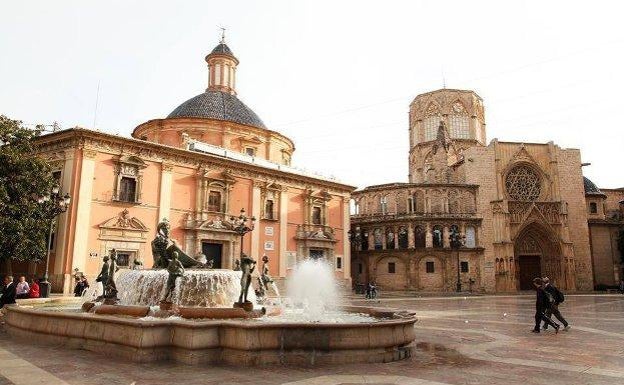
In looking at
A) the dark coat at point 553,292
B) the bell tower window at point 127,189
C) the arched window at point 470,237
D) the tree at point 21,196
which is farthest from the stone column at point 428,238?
the tree at point 21,196

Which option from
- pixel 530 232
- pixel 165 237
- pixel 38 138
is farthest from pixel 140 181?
pixel 530 232

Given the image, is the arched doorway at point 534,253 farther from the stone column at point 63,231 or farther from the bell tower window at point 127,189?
the stone column at point 63,231

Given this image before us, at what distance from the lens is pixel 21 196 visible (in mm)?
20297

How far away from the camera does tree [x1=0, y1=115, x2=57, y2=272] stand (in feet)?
63.4

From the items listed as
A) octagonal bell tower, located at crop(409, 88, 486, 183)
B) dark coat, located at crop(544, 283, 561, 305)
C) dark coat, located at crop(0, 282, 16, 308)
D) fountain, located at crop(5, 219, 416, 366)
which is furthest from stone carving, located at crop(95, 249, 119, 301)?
octagonal bell tower, located at crop(409, 88, 486, 183)

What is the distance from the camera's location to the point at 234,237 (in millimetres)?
28125

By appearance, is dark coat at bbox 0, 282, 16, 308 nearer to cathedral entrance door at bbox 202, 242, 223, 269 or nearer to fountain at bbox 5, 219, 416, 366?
fountain at bbox 5, 219, 416, 366

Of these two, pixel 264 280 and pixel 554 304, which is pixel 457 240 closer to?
pixel 554 304

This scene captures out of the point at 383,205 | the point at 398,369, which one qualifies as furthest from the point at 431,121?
the point at 398,369

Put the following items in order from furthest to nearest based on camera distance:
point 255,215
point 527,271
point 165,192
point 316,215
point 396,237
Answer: point 527,271 → point 396,237 → point 316,215 → point 255,215 → point 165,192

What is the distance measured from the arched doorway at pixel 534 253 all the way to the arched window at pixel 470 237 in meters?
4.19

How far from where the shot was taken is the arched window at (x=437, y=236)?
40.1 meters

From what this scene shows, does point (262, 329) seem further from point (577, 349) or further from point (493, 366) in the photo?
point (577, 349)

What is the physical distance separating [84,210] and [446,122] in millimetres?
43064
